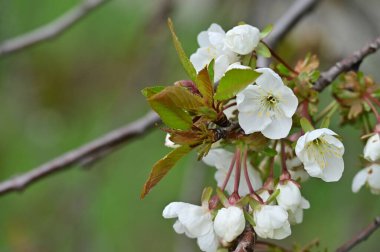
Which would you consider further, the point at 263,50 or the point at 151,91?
the point at 263,50

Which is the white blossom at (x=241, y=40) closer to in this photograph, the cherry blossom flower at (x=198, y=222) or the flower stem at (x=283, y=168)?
the flower stem at (x=283, y=168)

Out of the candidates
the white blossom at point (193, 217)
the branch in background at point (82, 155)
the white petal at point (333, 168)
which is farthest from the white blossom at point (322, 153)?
the branch in background at point (82, 155)

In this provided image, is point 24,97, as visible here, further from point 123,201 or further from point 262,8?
point 262,8

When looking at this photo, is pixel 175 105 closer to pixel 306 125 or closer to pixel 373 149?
pixel 306 125

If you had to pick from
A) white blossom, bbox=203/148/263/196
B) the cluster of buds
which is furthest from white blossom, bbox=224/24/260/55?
white blossom, bbox=203/148/263/196

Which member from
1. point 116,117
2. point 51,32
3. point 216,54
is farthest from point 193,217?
point 116,117
